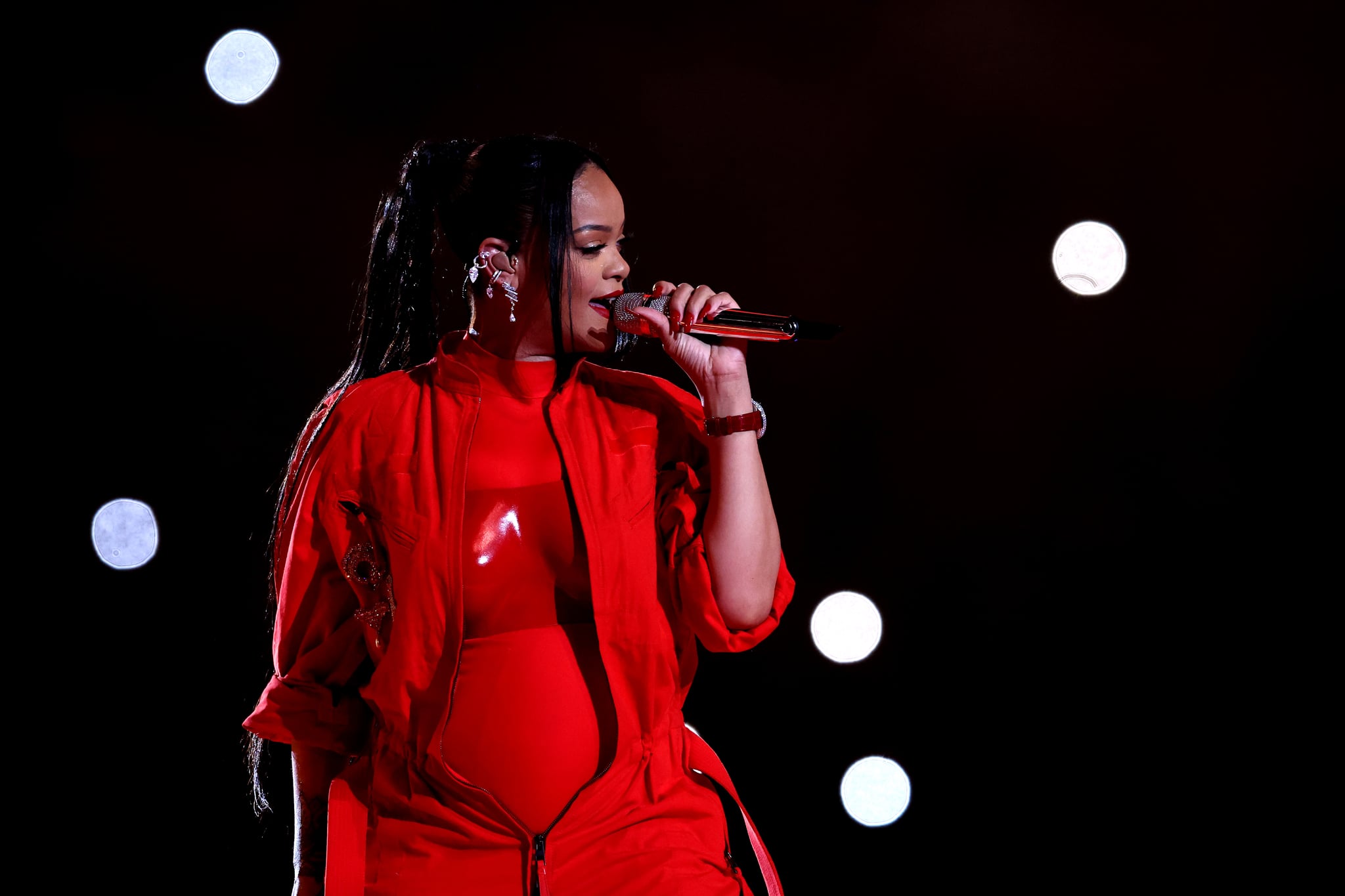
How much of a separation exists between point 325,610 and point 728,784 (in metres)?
0.50

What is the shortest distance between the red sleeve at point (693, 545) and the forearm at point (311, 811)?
44 centimetres

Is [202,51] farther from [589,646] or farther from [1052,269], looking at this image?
[1052,269]

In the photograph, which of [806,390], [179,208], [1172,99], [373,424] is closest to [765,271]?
[806,390]

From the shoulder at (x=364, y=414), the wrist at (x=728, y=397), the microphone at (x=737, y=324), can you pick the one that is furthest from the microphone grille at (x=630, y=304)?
the shoulder at (x=364, y=414)

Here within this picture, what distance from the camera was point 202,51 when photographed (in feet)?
6.21

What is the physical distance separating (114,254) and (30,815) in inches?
41.5

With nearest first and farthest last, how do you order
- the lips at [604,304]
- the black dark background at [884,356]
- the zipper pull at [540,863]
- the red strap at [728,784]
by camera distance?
the zipper pull at [540,863] → the red strap at [728,784] → the lips at [604,304] → the black dark background at [884,356]

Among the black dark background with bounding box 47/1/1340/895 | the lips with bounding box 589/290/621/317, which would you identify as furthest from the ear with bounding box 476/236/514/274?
the black dark background with bounding box 47/1/1340/895

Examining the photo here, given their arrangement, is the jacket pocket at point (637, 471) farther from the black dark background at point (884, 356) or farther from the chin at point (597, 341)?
the black dark background at point (884, 356)

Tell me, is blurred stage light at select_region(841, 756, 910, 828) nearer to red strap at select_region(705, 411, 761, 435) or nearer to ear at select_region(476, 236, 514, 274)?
red strap at select_region(705, 411, 761, 435)

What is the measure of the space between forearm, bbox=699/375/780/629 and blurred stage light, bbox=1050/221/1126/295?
1039mm

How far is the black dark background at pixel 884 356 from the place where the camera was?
1859 millimetres

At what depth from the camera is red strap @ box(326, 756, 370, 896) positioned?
3.46 feet

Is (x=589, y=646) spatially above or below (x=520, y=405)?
below
